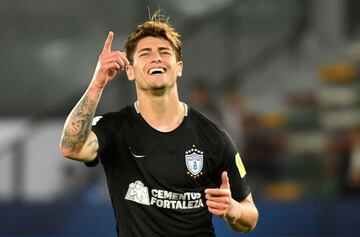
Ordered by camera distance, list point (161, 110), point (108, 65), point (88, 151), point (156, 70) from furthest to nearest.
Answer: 1. point (161, 110)
2. point (156, 70)
3. point (88, 151)
4. point (108, 65)

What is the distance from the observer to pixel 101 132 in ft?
15.7

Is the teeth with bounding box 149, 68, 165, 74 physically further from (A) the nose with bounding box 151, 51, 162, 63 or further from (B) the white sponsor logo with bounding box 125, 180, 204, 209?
(B) the white sponsor logo with bounding box 125, 180, 204, 209

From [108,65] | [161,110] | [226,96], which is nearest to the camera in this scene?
[108,65]

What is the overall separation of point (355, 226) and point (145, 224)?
5.61 meters

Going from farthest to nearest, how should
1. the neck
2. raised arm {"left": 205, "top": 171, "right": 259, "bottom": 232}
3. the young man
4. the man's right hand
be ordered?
the neck → the young man → the man's right hand → raised arm {"left": 205, "top": 171, "right": 259, "bottom": 232}

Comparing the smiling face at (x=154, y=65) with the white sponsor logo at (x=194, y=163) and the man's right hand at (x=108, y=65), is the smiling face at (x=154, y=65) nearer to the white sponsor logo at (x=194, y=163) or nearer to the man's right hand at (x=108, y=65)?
the man's right hand at (x=108, y=65)

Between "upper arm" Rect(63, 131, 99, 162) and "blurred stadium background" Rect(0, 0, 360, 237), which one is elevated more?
"blurred stadium background" Rect(0, 0, 360, 237)

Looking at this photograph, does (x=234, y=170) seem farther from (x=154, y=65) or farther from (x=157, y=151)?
(x=154, y=65)

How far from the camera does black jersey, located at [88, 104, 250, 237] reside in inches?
187

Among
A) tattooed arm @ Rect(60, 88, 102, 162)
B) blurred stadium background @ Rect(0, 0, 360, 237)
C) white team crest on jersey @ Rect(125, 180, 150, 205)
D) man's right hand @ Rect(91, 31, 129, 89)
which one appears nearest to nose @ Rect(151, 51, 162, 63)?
man's right hand @ Rect(91, 31, 129, 89)

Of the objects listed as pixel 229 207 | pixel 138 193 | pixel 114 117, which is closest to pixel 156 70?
pixel 114 117

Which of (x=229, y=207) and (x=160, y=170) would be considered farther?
(x=160, y=170)

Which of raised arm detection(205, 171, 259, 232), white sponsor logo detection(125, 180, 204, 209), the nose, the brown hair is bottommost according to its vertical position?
raised arm detection(205, 171, 259, 232)

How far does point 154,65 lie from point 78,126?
47cm
